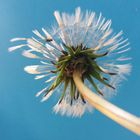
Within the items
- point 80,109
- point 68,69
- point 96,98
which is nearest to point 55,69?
point 68,69

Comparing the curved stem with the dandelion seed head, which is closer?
the curved stem

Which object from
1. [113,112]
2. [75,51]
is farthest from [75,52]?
[113,112]

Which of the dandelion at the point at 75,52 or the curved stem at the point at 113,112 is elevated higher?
the dandelion at the point at 75,52

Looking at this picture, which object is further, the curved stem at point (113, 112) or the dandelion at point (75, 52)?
Result: the dandelion at point (75, 52)

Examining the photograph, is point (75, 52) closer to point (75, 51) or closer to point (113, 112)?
point (75, 51)

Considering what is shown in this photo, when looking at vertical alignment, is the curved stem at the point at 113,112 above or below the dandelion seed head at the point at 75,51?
below
